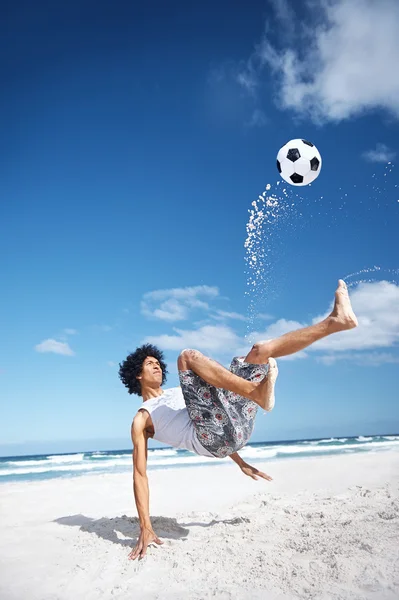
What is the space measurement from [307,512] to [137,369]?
2.54 m

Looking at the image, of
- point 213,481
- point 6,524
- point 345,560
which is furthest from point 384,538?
point 213,481

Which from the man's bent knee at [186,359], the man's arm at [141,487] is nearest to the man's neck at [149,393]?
the man's arm at [141,487]

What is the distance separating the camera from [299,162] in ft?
20.6

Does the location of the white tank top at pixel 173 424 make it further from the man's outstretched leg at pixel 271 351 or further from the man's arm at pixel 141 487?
the man's outstretched leg at pixel 271 351

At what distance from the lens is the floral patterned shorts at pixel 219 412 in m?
4.47

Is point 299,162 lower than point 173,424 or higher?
higher

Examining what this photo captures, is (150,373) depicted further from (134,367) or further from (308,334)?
(308,334)

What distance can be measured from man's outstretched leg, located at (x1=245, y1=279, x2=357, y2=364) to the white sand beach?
62.2 inches

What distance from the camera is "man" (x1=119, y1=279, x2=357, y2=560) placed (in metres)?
4.04

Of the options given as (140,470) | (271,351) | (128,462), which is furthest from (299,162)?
(128,462)

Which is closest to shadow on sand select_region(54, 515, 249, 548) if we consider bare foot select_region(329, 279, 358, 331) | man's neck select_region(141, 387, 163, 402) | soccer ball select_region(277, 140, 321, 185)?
man's neck select_region(141, 387, 163, 402)

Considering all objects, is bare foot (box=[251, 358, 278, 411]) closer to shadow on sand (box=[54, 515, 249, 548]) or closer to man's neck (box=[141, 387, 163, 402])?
man's neck (box=[141, 387, 163, 402])

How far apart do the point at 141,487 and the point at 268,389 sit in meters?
1.64

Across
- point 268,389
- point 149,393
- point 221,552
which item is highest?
point 149,393
